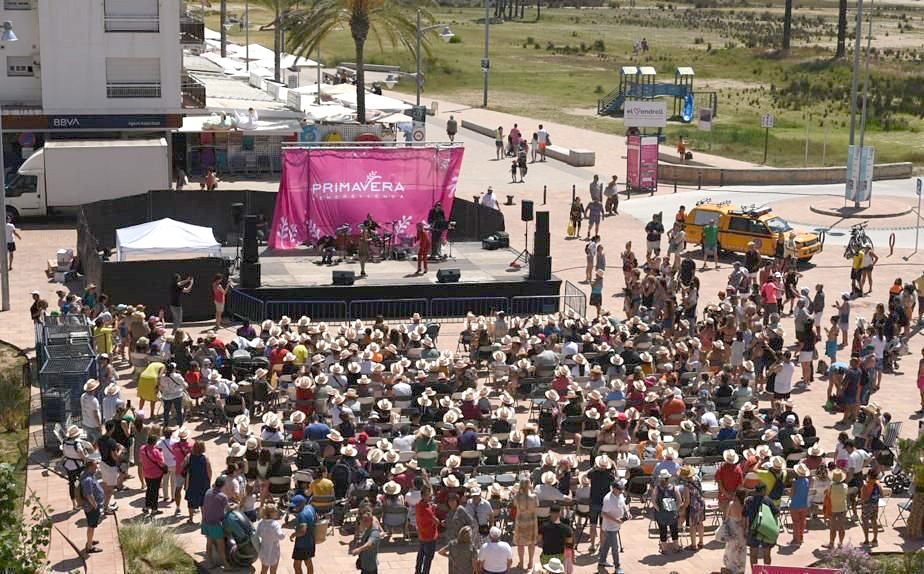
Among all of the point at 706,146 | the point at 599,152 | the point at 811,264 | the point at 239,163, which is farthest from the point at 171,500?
the point at 706,146

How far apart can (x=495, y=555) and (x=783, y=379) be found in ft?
35.4

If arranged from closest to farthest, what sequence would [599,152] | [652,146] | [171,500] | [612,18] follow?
[171,500] → [652,146] → [599,152] → [612,18]

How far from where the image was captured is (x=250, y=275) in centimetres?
3231

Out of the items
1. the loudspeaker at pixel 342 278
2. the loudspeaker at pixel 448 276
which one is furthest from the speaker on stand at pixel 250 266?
the loudspeaker at pixel 448 276

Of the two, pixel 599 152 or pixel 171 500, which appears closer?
pixel 171 500

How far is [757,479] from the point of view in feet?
60.1

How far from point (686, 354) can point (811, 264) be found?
533 inches

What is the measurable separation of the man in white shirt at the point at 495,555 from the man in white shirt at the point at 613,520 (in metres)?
1.91

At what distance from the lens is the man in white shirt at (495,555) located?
15977 millimetres

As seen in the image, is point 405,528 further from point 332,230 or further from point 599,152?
point 599,152

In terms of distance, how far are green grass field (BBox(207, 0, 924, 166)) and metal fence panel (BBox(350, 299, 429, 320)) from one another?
27074 millimetres

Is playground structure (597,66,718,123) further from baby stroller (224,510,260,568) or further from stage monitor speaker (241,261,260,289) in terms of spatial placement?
baby stroller (224,510,260,568)

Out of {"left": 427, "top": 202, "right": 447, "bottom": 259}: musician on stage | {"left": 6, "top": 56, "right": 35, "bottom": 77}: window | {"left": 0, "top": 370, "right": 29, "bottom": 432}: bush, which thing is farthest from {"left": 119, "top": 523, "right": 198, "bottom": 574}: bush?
{"left": 6, "top": 56, "right": 35, "bottom": 77}: window

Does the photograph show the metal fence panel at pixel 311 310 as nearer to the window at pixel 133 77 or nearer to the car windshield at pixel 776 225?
the car windshield at pixel 776 225
